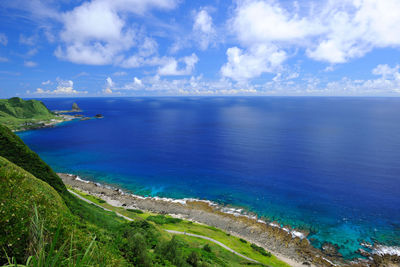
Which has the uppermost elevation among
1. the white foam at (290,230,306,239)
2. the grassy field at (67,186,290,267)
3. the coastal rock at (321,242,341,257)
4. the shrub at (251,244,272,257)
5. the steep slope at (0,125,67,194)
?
the steep slope at (0,125,67,194)

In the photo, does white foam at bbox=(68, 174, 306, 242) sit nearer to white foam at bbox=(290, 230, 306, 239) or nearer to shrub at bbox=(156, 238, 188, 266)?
white foam at bbox=(290, 230, 306, 239)

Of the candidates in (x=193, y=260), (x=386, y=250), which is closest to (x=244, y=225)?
(x=193, y=260)

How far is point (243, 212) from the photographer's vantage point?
175 feet

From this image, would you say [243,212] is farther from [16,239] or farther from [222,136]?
[222,136]

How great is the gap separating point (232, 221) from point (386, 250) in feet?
101

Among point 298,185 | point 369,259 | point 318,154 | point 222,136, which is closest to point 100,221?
point 369,259

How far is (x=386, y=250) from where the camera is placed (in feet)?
130

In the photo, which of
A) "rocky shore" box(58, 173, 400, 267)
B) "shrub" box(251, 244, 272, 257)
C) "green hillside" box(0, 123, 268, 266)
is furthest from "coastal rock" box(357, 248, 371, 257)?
"green hillside" box(0, 123, 268, 266)

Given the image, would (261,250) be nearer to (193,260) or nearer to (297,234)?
(297,234)

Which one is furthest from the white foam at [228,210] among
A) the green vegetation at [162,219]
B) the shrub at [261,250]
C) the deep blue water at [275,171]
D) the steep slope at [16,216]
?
the steep slope at [16,216]

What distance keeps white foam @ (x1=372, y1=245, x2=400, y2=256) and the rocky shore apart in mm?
928

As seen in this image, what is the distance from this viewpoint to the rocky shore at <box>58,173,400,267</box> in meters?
38.1

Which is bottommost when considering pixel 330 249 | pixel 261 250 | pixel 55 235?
pixel 330 249

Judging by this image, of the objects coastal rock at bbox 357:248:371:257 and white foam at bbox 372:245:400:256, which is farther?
coastal rock at bbox 357:248:371:257
